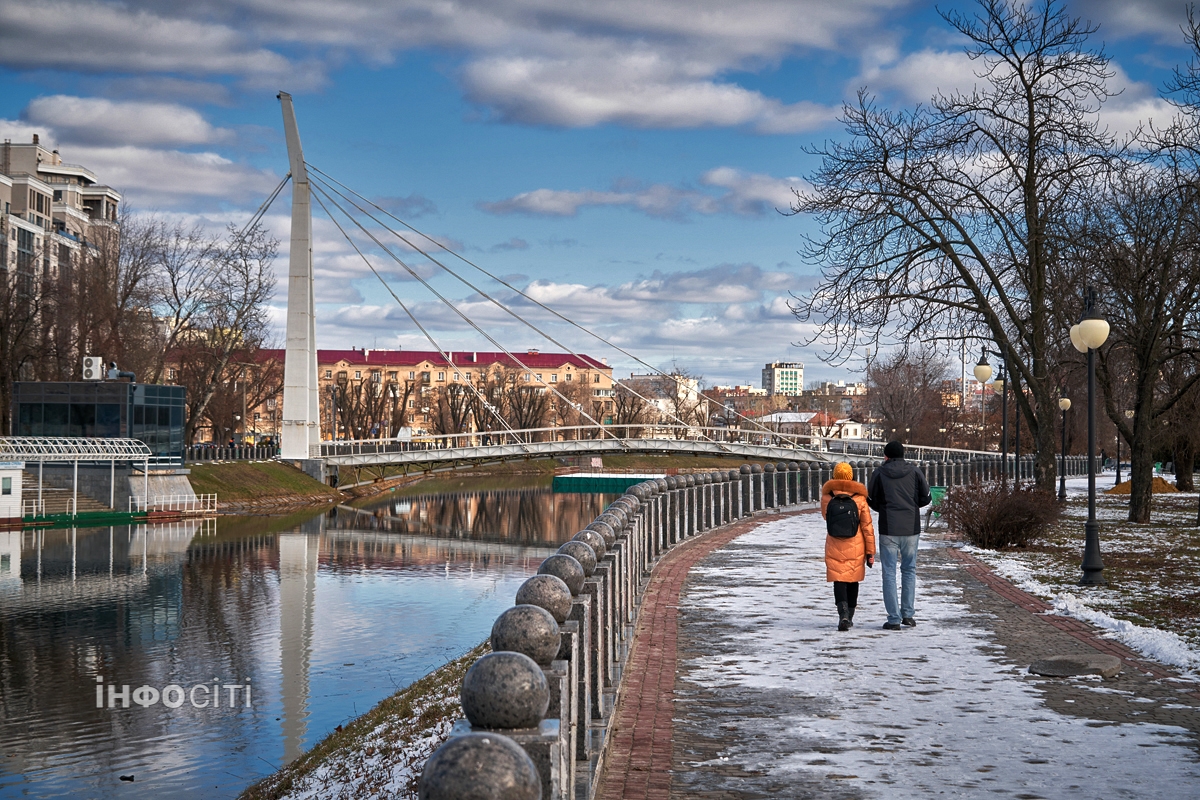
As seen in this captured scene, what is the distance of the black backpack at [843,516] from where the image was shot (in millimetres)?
10719

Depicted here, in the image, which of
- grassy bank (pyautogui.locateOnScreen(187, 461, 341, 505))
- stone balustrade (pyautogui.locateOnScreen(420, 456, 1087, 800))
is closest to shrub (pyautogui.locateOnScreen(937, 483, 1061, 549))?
stone balustrade (pyautogui.locateOnScreen(420, 456, 1087, 800))

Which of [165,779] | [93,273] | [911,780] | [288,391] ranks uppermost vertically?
[93,273]

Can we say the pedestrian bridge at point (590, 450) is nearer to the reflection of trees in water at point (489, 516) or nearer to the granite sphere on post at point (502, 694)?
the reflection of trees in water at point (489, 516)

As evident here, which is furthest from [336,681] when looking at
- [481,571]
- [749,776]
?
[481,571]

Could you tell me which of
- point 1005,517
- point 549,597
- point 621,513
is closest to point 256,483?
point 1005,517

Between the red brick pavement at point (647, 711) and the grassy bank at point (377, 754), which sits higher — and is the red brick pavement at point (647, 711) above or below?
above

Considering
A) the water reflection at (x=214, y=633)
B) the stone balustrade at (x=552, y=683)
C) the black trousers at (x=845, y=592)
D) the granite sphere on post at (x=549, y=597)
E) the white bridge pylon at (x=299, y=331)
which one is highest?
the white bridge pylon at (x=299, y=331)

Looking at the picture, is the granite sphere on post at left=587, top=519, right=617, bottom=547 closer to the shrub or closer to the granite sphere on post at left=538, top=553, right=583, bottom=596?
the granite sphere on post at left=538, top=553, right=583, bottom=596

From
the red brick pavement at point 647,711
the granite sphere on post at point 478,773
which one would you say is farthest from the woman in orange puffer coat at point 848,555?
the granite sphere on post at point 478,773

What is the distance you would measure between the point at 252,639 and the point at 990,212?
17318 mm

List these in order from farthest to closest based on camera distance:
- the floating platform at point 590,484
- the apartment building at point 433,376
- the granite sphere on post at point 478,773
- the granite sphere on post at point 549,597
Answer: the apartment building at point 433,376
the floating platform at point 590,484
the granite sphere on post at point 549,597
the granite sphere on post at point 478,773

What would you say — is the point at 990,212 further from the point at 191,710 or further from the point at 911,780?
the point at 911,780

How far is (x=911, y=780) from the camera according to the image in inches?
236

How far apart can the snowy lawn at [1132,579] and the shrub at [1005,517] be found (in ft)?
1.07
